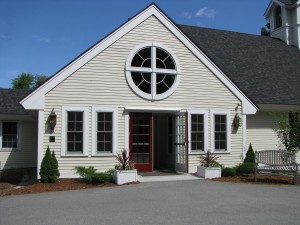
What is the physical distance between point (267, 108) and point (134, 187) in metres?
9.24

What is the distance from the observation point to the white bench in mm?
12531

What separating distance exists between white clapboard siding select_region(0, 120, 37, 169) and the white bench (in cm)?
1170

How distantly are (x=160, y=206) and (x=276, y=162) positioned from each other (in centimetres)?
683

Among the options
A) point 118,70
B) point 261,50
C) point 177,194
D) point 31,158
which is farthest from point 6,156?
point 261,50

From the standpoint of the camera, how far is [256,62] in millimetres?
20672

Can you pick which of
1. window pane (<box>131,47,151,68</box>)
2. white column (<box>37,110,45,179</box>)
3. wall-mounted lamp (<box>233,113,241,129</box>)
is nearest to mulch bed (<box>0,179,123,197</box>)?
white column (<box>37,110,45,179</box>)

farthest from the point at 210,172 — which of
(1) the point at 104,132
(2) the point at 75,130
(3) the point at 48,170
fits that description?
(3) the point at 48,170

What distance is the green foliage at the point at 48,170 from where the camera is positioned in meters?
12.6

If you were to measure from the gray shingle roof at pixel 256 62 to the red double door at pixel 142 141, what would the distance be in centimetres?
464

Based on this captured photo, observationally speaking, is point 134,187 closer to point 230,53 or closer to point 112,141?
point 112,141

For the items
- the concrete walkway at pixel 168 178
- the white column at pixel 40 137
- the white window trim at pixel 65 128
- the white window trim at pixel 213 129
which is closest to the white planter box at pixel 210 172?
the concrete walkway at pixel 168 178

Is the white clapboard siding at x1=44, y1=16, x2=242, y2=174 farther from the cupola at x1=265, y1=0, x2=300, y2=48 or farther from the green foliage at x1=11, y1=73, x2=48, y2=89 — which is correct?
the green foliage at x1=11, y1=73, x2=48, y2=89

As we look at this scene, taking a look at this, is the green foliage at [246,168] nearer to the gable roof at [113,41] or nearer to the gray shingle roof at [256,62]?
the gable roof at [113,41]

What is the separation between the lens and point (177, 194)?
33.8 feet
